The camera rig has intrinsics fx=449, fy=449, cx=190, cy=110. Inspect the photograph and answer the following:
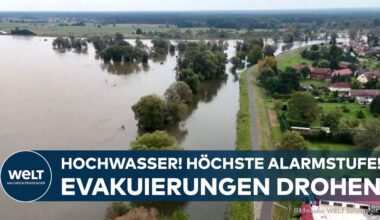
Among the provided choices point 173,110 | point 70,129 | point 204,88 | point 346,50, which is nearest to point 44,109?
point 70,129

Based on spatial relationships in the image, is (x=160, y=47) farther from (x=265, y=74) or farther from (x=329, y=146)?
(x=329, y=146)

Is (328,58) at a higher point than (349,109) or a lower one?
higher

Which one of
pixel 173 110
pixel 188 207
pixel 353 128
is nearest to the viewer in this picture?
pixel 188 207

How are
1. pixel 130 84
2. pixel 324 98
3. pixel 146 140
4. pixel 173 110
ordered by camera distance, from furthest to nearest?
1. pixel 130 84
2. pixel 324 98
3. pixel 173 110
4. pixel 146 140

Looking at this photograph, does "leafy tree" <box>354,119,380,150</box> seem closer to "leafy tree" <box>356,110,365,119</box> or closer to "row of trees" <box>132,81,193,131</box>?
"leafy tree" <box>356,110,365,119</box>

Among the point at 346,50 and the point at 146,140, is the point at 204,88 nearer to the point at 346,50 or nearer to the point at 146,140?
the point at 146,140

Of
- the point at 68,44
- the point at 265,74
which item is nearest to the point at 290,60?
the point at 265,74

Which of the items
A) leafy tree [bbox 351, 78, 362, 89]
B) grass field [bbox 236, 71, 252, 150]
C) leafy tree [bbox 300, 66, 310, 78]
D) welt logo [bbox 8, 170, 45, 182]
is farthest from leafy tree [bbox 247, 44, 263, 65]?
welt logo [bbox 8, 170, 45, 182]
